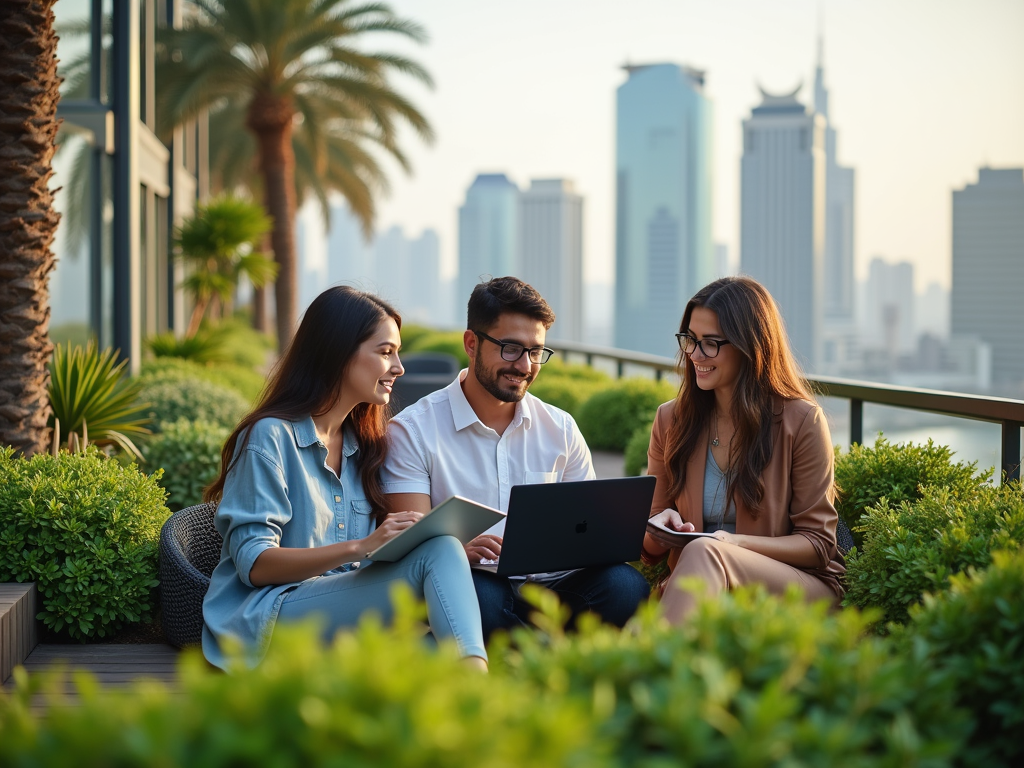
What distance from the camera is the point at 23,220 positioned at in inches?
167

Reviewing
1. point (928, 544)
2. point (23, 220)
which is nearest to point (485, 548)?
point (928, 544)

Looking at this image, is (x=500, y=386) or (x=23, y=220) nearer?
(x=500, y=386)

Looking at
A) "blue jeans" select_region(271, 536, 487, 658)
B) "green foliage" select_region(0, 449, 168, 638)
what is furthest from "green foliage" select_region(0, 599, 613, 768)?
"green foliage" select_region(0, 449, 168, 638)

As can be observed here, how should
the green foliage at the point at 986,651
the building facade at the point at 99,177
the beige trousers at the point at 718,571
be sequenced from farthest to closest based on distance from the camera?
1. the building facade at the point at 99,177
2. the beige trousers at the point at 718,571
3. the green foliage at the point at 986,651

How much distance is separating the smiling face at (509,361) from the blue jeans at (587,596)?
0.60 meters

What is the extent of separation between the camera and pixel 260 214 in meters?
13.4

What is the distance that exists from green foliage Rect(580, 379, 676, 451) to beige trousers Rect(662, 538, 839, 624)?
4992 mm

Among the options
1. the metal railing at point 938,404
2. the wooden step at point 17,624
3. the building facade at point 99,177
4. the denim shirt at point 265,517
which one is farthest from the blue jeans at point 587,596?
the building facade at point 99,177

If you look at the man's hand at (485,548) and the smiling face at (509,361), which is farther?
the smiling face at (509,361)

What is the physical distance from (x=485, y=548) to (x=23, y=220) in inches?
A: 114

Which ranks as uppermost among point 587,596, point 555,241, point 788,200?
point 555,241

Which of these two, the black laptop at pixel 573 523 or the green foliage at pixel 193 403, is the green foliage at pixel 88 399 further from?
the black laptop at pixel 573 523

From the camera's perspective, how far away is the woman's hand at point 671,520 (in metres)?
2.88

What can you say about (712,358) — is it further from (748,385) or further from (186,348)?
(186,348)
